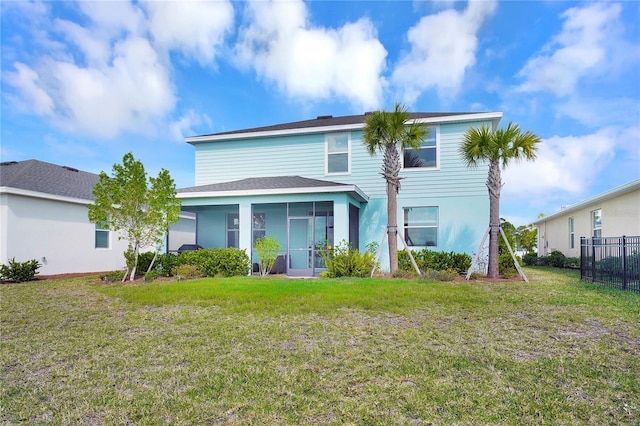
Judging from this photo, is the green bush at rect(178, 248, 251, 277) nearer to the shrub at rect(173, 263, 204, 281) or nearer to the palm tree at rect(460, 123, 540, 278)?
the shrub at rect(173, 263, 204, 281)

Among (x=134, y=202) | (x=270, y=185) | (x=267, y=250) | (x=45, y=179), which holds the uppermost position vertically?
(x=45, y=179)

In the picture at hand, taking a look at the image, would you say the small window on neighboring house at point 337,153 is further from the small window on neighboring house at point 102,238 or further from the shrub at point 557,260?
the shrub at point 557,260

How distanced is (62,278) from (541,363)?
15.0m

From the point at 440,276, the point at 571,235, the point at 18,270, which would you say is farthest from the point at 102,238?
the point at 571,235

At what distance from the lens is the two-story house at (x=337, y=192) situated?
1323 cm

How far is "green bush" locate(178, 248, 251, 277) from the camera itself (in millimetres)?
12242

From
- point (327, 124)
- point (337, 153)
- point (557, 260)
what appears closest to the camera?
point (337, 153)

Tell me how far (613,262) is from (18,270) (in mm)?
18343

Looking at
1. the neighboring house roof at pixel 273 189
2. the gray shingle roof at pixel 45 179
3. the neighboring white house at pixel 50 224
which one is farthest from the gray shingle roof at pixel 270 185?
the gray shingle roof at pixel 45 179

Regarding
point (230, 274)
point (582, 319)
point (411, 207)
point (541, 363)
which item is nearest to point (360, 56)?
point (411, 207)

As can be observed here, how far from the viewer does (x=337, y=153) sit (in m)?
15.5

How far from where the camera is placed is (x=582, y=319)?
6.08 metres

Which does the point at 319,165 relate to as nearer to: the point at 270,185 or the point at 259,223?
the point at 270,185

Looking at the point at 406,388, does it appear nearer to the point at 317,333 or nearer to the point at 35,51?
the point at 317,333
